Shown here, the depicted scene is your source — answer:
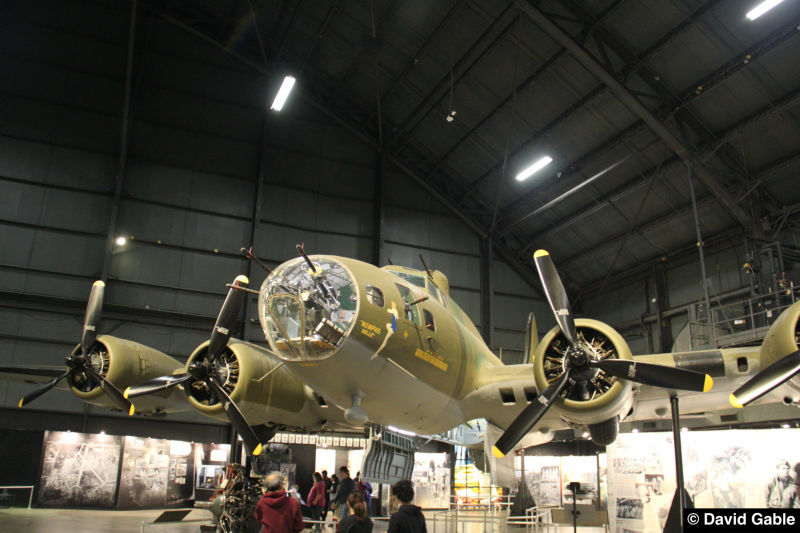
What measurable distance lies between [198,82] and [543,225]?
18020 millimetres

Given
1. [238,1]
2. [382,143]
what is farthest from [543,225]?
[238,1]

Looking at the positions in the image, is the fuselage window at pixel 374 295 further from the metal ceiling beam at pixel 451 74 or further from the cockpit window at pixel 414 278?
the metal ceiling beam at pixel 451 74

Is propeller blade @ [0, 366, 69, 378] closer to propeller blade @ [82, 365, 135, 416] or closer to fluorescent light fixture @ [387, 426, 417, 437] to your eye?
propeller blade @ [82, 365, 135, 416]

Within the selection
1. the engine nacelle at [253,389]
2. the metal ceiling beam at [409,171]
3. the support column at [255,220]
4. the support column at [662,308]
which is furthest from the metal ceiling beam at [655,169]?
the engine nacelle at [253,389]

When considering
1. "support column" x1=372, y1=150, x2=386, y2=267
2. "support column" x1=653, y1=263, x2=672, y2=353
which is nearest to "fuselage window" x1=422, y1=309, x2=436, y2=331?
"support column" x1=372, y1=150, x2=386, y2=267

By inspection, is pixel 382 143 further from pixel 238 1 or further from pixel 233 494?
pixel 233 494

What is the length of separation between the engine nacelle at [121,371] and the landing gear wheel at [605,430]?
343 inches

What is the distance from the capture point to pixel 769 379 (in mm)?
7984

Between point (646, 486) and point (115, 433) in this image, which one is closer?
point (646, 486)

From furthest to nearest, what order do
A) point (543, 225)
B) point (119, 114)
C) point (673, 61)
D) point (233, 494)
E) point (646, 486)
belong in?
point (543, 225), point (119, 114), point (673, 61), point (646, 486), point (233, 494)

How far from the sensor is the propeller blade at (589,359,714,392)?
333 inches

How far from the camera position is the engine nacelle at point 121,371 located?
1201cm

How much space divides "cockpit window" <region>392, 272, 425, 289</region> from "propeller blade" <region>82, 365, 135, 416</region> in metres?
6.23

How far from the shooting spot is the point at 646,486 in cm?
1231
